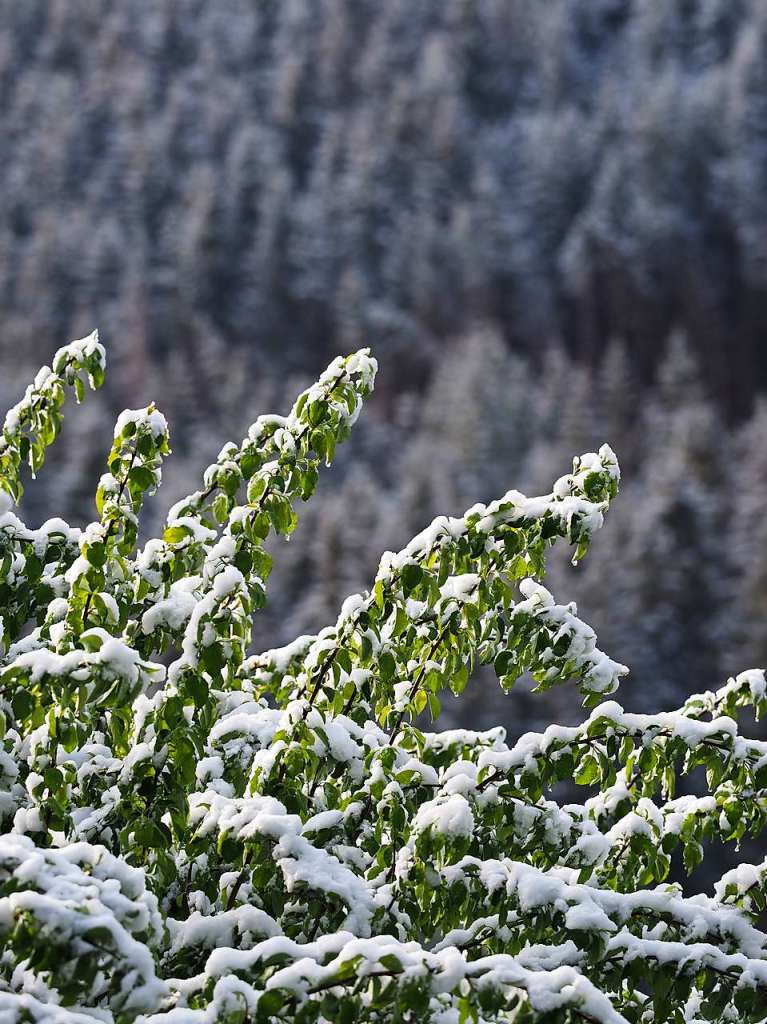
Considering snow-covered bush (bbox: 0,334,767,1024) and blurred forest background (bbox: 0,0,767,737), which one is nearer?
snow-covered bush (bbox: 0,334,767,1024)

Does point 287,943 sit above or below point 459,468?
below

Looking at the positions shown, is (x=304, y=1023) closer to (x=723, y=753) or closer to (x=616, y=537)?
(x=723, y=753)

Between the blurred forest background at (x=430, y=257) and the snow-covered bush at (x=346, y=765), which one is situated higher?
the blurred forest background at (x=430, y=257)

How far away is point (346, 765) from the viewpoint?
310 centimetres

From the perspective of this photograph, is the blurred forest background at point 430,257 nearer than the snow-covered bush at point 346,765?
No

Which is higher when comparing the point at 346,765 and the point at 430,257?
the point at 430,257

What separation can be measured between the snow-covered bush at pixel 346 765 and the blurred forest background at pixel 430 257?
45282 mm

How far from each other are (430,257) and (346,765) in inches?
3807

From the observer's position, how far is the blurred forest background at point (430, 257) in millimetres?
59875

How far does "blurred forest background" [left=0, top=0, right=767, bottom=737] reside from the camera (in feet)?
196

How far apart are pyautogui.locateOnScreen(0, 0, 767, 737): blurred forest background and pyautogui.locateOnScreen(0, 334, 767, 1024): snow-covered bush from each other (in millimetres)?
45282

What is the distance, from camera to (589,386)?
81.1 meters

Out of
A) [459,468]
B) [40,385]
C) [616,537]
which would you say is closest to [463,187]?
[459,468]

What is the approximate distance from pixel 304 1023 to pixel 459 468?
2548 inches
